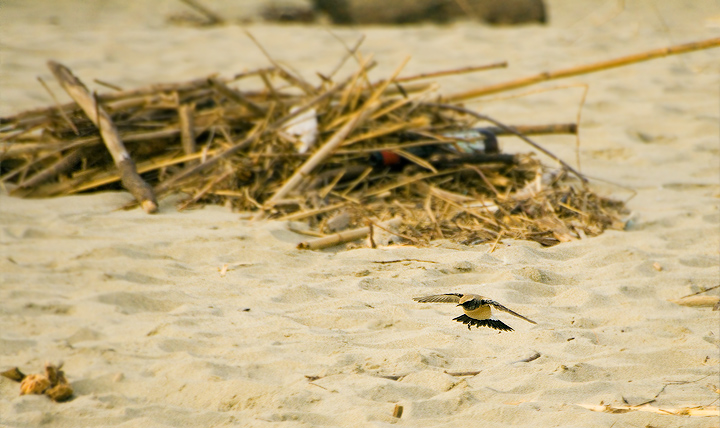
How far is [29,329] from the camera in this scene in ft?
7.83

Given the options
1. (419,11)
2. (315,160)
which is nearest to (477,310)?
(315,160)

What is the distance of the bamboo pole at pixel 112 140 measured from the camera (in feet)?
11.0

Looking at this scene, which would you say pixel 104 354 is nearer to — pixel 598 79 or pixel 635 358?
pixel 635 358

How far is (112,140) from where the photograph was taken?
357 centimetres

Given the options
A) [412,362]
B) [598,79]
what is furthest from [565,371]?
[598,79]

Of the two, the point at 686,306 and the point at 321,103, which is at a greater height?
the point at 321,103

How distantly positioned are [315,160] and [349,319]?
1.27 metres

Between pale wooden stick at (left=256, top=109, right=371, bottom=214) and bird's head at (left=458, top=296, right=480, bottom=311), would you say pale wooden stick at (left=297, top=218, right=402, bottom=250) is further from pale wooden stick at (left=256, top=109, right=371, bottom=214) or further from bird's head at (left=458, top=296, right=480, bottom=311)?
bird's head at (left=458, top=296, right=480, bottom=311)

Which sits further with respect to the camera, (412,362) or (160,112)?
(160,112)

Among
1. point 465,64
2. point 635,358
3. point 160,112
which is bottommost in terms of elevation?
point 635,358

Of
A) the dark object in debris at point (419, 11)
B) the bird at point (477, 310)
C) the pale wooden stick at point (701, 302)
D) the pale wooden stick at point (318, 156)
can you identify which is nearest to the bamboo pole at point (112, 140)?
the pale wooden stick at point (318, 156)

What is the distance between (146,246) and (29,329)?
2.11 feet

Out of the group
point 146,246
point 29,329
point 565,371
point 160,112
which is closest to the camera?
point 565,371

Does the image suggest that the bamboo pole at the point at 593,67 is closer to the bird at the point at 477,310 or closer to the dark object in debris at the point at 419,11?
the bird at the point at 477,310
